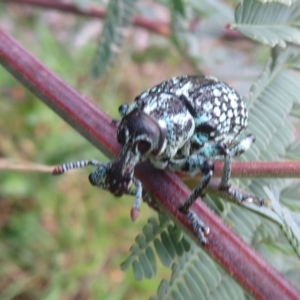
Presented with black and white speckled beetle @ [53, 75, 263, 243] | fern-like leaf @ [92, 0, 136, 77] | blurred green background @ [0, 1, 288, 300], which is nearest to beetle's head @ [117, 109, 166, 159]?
black and white speckled beetle @ [53, 75, 263, 243]

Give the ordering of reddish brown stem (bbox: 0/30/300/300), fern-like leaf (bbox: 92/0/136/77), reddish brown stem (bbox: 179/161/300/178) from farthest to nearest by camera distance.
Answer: fern-like leaf (bbox: 92/0/136/77), reddish brown stem (bbox: 179/161/300/178), reddish brown stem (bbox: 0/30/300/300)

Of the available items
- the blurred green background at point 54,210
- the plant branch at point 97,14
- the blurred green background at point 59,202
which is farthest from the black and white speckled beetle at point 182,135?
the blurred green background at point 54,210

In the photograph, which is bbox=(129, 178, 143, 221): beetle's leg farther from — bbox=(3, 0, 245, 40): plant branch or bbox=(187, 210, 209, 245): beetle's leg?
bbox=(3, 0, 245, 40): plant branch

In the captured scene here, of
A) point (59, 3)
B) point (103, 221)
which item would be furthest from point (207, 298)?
point (103, 221)

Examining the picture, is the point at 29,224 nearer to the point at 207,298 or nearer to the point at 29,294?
the point at 29,294

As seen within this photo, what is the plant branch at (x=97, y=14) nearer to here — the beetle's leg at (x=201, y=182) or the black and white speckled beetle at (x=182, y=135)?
the black and white speckled beetle at (x=182, y=135)

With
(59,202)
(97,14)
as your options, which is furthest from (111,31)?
(59,202)

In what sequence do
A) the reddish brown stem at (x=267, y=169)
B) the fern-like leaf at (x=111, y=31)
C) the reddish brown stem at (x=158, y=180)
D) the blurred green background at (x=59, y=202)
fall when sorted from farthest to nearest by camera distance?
1. the blurred green background at (x=59, y=202)
2. the fern-like leaf at (x=111, y=31)
3. the reddish brown stem at (x=267, y=169)
4. the reddish brown stem at (x=158, y=180)
